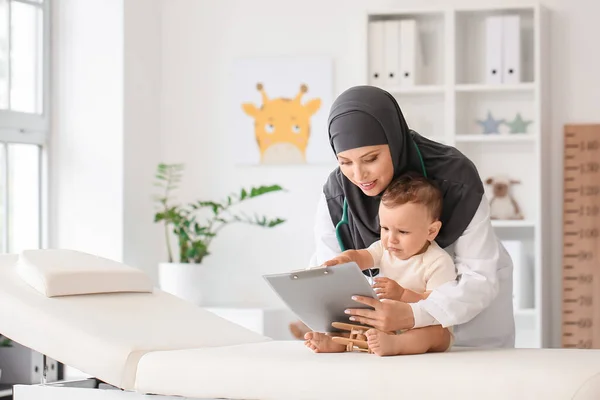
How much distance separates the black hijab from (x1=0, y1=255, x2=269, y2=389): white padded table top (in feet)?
1.41

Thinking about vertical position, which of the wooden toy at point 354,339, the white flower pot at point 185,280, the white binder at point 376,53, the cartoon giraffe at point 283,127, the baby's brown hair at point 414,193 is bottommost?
the white flower pot at point 185,280

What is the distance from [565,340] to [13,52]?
2623 millimetres

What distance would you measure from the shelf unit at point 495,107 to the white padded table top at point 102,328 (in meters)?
1.96

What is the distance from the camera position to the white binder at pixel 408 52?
4133mm

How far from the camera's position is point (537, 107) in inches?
159

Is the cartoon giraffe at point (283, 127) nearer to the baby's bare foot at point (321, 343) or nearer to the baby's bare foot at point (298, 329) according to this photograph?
the baby's bare foot at point (298, 329)

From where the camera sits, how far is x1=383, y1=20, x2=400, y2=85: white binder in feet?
13.6

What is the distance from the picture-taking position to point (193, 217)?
4.30 m

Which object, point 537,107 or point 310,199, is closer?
point 537,107

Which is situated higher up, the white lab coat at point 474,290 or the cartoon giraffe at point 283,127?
the cartoon giraffe at point 283,127

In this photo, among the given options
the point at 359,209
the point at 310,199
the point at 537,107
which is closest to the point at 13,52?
the point at 310,199

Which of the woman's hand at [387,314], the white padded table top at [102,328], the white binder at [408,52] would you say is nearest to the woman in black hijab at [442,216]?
the woman's hand at [387,314]

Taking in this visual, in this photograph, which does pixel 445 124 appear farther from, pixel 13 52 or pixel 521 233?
pixel 13 52

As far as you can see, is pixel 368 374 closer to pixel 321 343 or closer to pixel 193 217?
pixel 321 343
